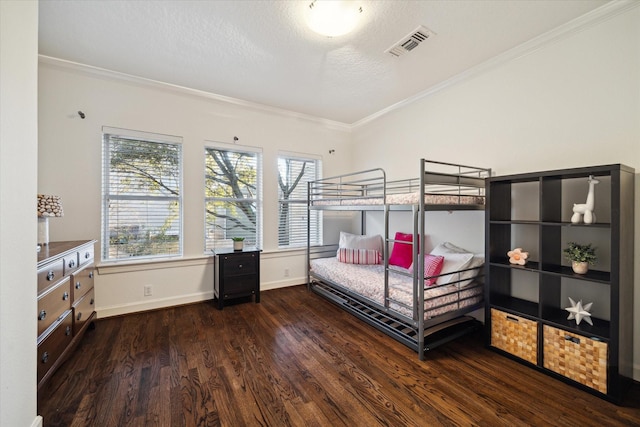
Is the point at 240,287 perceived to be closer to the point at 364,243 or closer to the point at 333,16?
the point at 364,243

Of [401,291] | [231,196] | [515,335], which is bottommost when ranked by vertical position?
[515,335]

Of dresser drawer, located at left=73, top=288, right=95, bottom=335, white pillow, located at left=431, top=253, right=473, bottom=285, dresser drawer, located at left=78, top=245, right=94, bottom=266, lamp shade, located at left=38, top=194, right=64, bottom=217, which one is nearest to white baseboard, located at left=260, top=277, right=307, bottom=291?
dresser drawer, located at left=73, top=288, right=95, bottom=335

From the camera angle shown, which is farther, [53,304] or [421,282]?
[421,282]

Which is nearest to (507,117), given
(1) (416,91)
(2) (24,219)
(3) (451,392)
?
(1) (416,91)

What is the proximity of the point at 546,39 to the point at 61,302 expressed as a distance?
4491 mm

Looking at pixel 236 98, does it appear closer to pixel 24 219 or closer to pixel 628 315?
pixel 24 219

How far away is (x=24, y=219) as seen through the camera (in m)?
1.28

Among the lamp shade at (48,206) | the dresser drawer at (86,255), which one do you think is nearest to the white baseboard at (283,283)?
the dresser drawer at (86,255)

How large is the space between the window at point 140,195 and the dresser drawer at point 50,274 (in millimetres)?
1149

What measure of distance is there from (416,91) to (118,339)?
430cm

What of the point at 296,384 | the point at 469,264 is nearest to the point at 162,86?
the point at 296,384

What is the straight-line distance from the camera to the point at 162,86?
3.14 m

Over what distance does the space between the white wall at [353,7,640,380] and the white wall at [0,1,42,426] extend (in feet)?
11.5

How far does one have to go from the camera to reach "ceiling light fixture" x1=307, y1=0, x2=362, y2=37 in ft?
6.22
